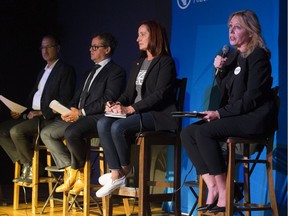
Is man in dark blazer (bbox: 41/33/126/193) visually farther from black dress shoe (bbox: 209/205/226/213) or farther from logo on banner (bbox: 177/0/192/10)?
black dress shoe (bbox: 209/205/226/213)

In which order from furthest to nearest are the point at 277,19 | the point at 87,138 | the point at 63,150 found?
the point at 63,150 < the point at 87,138 < the point at 277,19

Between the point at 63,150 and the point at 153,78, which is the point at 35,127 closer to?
the point at 63,150

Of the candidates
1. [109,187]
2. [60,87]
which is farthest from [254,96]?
[60,87]

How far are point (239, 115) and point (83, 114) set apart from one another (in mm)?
1450

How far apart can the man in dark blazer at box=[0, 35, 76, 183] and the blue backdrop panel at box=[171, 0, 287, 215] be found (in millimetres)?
1030

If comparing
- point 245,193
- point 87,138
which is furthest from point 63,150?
point 245,193

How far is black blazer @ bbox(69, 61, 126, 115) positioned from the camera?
4.36 m

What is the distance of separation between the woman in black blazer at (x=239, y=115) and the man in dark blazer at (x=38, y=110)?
71.0 inches

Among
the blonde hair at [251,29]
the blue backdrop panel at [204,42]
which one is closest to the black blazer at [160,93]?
the blue backdrop panel at [204,42]

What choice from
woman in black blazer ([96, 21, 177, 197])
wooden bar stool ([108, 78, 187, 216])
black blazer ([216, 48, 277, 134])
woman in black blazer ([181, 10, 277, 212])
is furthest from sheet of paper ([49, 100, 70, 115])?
black blazer ([216, 48, 277, 134])

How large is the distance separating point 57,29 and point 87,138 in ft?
7.85

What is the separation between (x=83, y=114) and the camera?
4387 mm

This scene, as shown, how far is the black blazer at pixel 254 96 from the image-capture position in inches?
131

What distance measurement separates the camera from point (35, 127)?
493 centimetres
